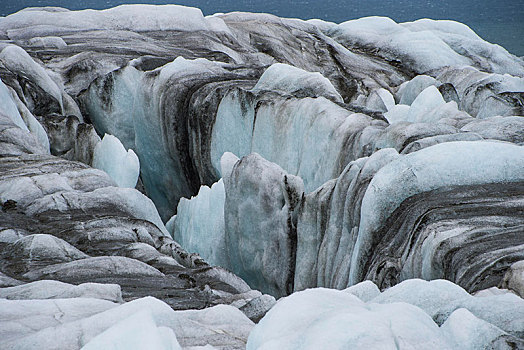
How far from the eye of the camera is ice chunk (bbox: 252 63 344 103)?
11.7 metres

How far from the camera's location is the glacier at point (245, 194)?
3.42m

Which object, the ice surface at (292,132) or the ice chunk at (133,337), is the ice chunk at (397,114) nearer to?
the ice surface at (292,132)

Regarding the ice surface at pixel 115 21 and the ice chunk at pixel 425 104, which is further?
the ice surface at pixel 115 21

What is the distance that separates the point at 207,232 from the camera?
9875mm

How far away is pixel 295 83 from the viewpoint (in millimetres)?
12133

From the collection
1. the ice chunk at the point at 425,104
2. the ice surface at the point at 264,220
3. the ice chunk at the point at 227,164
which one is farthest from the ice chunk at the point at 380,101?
the ice surface at the point at 264,220

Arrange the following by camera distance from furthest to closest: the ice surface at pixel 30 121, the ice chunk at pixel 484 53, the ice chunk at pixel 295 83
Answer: the ice chunk at pixel 484 53, the ice chunk at pixel 295 83, the ice surface at pixel 30 121

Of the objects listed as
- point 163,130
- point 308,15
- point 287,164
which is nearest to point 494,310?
point 287,164

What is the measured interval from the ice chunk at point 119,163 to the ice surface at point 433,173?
6008 mm

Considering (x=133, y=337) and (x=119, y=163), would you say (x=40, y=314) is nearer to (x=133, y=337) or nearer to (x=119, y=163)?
(x=133, y=337)

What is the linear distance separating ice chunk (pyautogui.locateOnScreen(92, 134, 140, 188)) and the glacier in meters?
0.03

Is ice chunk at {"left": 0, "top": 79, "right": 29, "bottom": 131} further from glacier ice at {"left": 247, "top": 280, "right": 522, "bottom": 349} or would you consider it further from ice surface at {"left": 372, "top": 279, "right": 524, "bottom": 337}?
glacier ice at {"left": 247, "top": 280, "right": 522, "bottom": 349}

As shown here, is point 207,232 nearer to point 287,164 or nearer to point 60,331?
point 287,164

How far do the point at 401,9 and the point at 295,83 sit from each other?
77.7 metres
